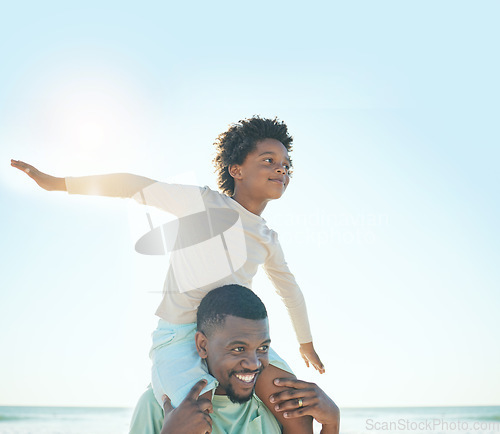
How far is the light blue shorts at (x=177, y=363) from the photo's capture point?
9.05 ft

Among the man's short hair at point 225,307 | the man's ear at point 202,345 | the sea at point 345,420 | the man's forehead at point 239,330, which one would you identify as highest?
the man's short hair at point 225,307

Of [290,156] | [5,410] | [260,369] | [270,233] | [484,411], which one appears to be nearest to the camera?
[260,369]

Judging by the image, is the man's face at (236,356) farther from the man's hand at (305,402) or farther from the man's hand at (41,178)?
the man's hand at (41,178)

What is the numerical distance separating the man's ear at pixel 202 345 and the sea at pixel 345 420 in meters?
15.6

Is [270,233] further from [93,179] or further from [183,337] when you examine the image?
[93,179]

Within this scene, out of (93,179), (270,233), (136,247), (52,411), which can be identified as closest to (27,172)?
(93,179)

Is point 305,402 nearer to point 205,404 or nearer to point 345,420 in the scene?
point 205,404

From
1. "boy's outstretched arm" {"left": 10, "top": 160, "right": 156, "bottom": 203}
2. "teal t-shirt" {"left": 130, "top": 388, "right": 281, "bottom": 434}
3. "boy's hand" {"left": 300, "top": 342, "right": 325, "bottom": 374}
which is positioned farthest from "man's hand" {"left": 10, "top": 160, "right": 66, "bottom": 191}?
"boy's hand" {"left": 300, "top": 342, "right": 325, "bottom": 374}

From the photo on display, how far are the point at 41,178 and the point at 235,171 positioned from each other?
1.24 m

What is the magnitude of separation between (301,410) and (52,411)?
81.4ft

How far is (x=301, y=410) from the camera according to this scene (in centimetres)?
298

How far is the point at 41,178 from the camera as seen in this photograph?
10.00 feet

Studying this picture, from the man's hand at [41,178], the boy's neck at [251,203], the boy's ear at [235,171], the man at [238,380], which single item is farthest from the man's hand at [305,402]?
the man's hand at [41,178]

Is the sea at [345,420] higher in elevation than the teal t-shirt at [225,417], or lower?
lower
